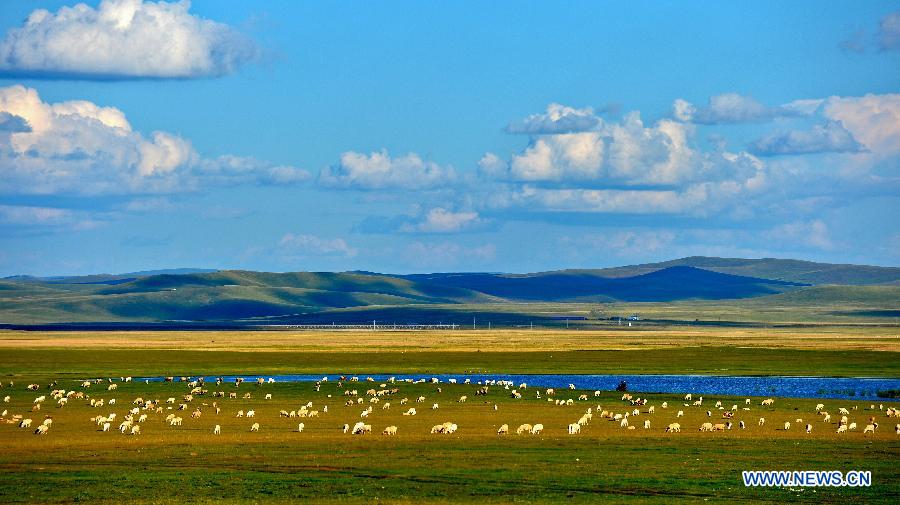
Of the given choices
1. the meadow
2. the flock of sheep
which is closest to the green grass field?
the meadow

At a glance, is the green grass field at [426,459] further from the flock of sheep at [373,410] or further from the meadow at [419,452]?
the flock of sheep at [373,410]

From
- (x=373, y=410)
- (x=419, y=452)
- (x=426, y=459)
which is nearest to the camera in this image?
(x=426, y=459)

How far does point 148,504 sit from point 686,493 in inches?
514

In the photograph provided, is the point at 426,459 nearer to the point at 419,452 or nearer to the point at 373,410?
the point at 419,452

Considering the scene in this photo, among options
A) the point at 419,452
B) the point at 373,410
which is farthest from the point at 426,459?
the point at 373,410

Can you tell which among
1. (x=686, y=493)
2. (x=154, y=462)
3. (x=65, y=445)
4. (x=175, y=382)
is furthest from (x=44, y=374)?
(x=686, y=493)

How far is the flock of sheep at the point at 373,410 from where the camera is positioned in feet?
147

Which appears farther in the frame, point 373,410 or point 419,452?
point 373,410

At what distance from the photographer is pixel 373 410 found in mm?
54156

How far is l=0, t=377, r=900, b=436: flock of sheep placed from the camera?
4478 cm

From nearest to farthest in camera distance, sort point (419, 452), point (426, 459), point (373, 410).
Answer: point (426, 459) < point (419, 452) < point (373, 410)

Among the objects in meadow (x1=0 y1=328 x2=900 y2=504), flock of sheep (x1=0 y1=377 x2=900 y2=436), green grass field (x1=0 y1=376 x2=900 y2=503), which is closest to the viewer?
green grass field (x1=0 y1=376 x2=900 y2=503)

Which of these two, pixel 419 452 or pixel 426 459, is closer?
pixel 426 459

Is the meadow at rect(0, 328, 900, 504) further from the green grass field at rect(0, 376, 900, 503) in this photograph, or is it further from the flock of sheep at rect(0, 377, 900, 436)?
the flock of sheep at rect(0, 377, 900, 436)
